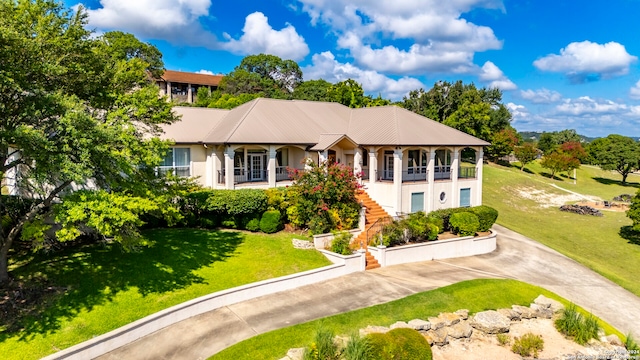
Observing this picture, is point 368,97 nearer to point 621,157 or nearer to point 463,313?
point 463,313

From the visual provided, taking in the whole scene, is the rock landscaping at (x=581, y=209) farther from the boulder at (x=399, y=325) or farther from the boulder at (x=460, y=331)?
the boulder at (x=399, y=325)

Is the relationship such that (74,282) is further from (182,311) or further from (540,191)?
(540,191)

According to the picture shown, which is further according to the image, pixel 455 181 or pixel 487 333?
pixel 455 181

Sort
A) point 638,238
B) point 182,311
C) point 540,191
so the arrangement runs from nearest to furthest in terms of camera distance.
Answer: point 182,311 < point 638,238 < point 540,191

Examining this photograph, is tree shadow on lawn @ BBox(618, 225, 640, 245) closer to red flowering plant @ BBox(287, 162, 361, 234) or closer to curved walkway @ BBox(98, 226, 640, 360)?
curved walkway @ BBox(98, 226, 640, 360)

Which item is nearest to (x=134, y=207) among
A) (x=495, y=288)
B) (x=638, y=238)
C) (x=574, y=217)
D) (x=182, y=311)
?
(x=182, y=311)

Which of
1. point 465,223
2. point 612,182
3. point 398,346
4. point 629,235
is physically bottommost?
point 629,235

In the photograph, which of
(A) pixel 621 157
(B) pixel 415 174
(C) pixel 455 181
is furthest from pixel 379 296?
(A) pixel 621 157
